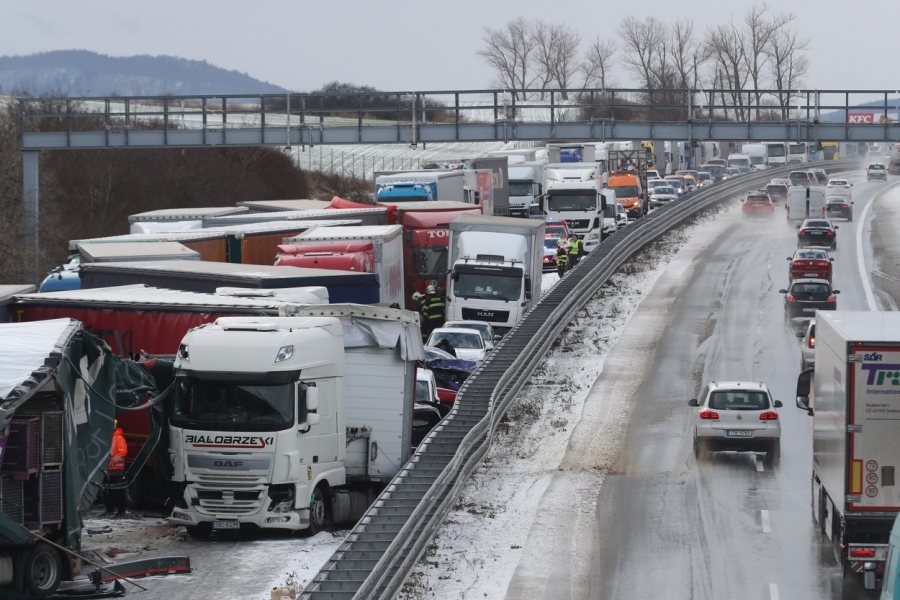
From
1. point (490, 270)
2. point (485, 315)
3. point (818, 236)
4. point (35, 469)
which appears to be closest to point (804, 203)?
point (818, 236)

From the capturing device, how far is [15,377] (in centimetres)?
1298

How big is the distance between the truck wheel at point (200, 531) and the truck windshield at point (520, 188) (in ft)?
151

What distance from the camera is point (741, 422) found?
2291 cm

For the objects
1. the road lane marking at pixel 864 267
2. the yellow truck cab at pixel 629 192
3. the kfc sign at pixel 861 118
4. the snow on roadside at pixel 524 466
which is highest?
the kfc sign at pixel 861 118

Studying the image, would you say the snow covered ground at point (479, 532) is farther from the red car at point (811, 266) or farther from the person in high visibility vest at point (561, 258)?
the person in high visibility vest at point (561, 258)

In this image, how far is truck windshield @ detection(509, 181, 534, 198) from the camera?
6222 cm

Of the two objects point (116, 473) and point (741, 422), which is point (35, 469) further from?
point (741, 422)

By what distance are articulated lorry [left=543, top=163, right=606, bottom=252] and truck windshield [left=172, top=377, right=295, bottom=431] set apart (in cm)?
3668

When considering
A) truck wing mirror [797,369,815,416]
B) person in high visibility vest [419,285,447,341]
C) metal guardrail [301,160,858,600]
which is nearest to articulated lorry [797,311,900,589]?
truck wing mirror [797,369,815,416]

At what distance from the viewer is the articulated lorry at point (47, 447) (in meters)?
13.0

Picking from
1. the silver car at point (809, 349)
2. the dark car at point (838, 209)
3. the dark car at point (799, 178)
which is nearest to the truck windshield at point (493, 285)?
the silver car at point (809, 349)

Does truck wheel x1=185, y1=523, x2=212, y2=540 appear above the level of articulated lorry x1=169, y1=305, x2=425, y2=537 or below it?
A: below

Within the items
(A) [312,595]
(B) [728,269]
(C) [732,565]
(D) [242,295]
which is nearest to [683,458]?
(C) [732,565]

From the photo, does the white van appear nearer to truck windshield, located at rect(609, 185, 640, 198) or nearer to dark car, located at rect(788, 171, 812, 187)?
truck windshield, located at rect(609, 185, 640, 198)
